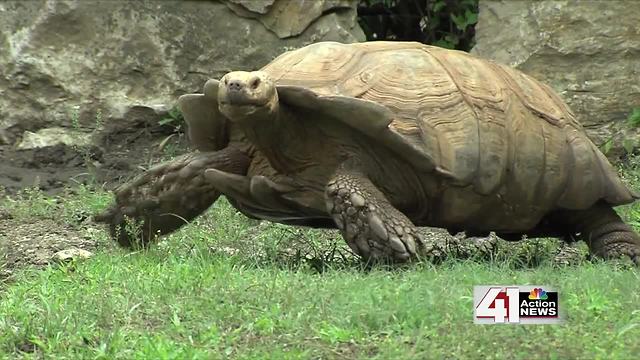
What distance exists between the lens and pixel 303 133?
4.88 meters

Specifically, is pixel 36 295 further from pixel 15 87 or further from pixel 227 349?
pixel 15 87

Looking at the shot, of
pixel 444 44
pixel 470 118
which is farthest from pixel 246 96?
pixel 444 44

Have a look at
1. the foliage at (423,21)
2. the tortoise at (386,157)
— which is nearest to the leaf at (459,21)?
the foliage at (423,21)

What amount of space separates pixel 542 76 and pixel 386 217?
3.31 meters

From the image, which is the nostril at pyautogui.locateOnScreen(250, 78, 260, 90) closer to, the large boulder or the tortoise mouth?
the tortoise mouth

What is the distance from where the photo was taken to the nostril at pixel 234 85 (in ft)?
14.9

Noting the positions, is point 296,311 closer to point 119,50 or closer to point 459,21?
point 119,50

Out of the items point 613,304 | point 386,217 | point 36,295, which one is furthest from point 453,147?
point 36,295

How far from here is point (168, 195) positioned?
16.7 feet

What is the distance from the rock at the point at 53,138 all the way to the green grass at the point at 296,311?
2930 millimetres

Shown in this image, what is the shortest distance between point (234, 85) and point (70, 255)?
51.7 inches

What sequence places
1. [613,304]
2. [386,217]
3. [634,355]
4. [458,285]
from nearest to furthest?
1. [634,355]
2. [613,304]
3. [458,285]
4. [386,217]

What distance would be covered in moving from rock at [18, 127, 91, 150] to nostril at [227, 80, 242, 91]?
3.21 m

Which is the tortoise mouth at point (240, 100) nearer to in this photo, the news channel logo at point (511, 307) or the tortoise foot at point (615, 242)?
the news channel logo at point (511, 307)
